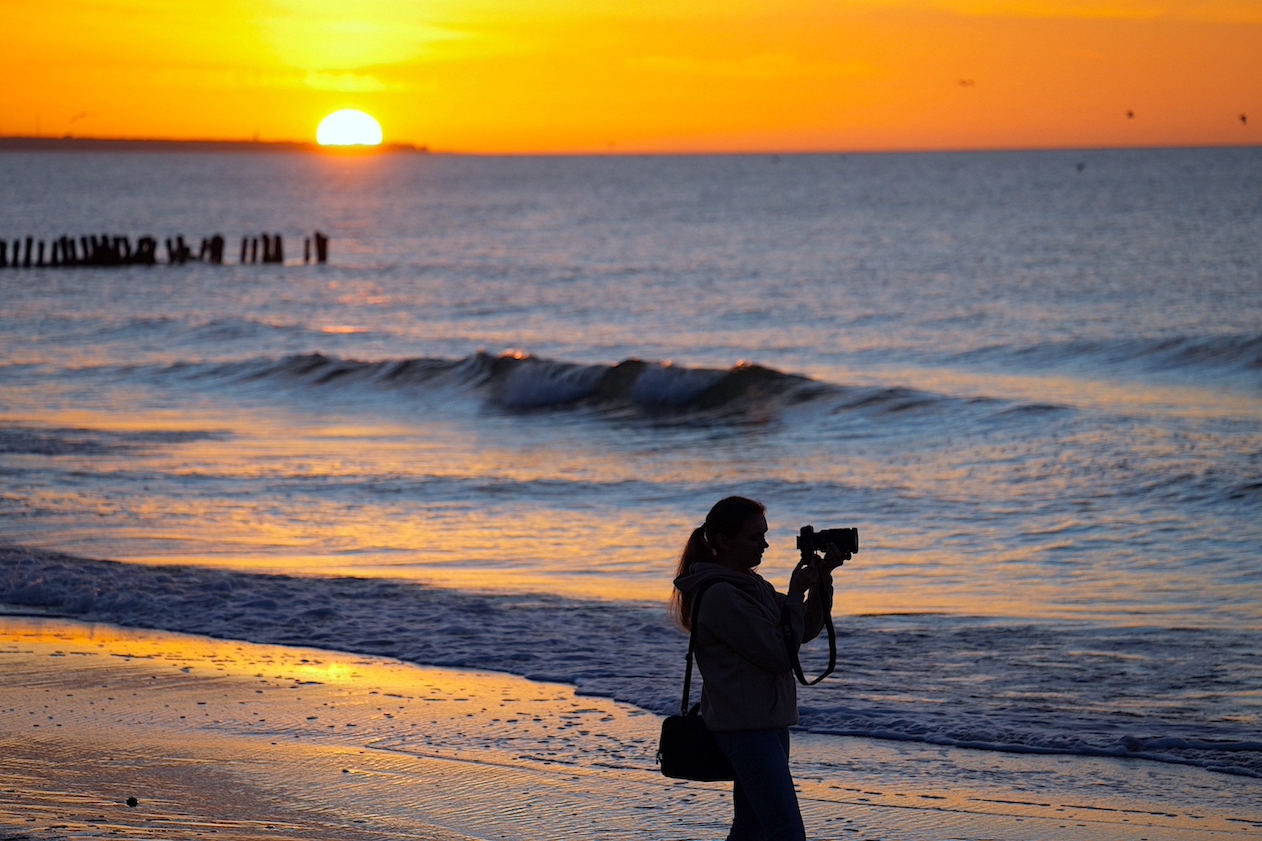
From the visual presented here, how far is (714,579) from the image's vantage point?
4.21m

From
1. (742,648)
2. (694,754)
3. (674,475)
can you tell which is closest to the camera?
(742,648)

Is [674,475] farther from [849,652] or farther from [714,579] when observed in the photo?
[714,579]

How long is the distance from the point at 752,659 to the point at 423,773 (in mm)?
2733

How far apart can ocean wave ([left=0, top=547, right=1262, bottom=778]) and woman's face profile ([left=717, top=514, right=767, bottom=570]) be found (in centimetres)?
328

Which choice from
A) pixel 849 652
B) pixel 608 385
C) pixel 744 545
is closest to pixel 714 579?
pixel 744 545

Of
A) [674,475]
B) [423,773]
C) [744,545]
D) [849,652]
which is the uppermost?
[674,475]

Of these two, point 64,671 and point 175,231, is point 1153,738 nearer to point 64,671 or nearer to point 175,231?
point 64,671

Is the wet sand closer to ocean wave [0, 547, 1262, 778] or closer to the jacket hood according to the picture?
ocean wave [0, 547, 1262, 778]

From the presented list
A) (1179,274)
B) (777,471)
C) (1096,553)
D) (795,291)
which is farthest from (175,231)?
(1096,553)

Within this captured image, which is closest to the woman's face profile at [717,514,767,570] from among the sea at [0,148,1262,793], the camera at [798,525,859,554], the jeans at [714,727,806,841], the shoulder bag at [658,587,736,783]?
the camera at [798,525,859,554]

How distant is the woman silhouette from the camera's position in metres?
4.20

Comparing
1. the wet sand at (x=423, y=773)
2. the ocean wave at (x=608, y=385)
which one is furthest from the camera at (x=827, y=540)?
the ocean wave at (x=608, y=385)

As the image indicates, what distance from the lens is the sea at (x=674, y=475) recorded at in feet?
28.5

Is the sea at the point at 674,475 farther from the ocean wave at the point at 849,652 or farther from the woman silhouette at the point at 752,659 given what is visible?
the woman silhouette at the point at 752,659
